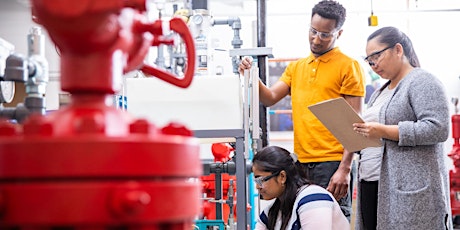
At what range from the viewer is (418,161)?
6.92 feet

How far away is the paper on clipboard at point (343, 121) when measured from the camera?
2148 mm

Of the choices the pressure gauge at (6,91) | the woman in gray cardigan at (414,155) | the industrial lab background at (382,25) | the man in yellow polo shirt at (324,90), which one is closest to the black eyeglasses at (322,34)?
the man in yellow polo shirt at (324,90)

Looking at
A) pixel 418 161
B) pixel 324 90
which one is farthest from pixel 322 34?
pixel 418 161

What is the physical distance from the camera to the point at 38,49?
3.06ft

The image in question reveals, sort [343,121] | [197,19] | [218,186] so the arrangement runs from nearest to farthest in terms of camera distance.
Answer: [343,121] → [218,186] → [197,19]

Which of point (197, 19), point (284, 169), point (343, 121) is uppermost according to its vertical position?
point (197, 19)

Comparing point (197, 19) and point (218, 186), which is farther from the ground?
point (197, 19)

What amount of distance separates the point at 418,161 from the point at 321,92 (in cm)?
60

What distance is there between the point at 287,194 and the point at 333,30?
27.2 inches

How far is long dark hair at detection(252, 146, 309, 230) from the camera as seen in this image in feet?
7.62

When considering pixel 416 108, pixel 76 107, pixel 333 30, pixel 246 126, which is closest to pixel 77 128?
pixel 76 107

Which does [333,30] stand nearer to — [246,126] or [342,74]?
[342,74]

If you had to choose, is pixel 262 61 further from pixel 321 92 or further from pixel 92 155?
pixel 92 155

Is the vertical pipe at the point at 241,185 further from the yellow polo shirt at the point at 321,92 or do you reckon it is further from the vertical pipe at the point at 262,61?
the vertical pipe at the point at 262,61
